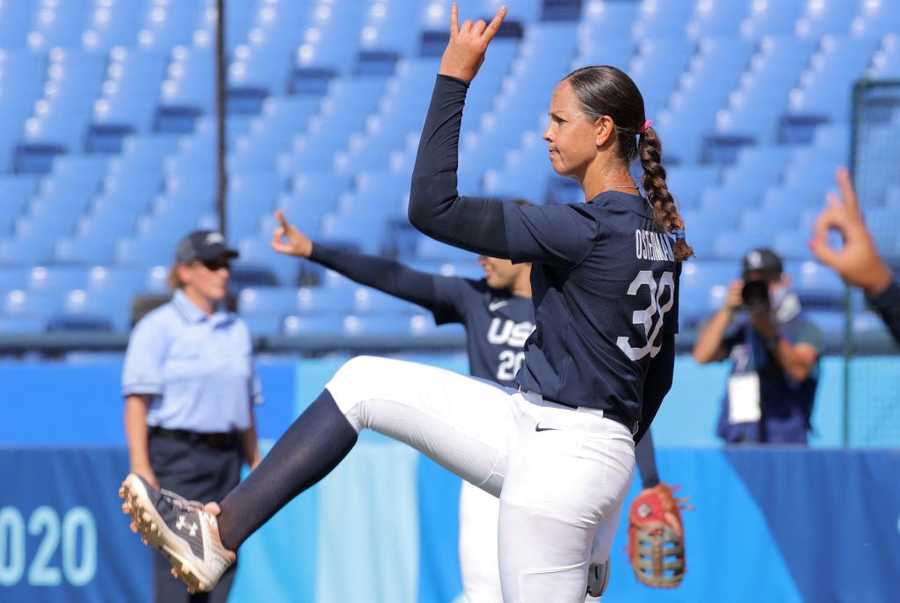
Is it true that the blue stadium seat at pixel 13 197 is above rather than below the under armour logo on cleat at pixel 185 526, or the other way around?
above

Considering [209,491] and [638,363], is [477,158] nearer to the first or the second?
[209,491]

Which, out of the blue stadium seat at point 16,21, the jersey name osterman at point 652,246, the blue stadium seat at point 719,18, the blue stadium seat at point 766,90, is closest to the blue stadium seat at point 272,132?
the blue stadium seat at point 719,18

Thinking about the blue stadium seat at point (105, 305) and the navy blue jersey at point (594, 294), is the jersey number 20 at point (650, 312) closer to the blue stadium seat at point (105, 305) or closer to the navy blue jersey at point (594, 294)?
the navy blue jersey at point (594, 294)

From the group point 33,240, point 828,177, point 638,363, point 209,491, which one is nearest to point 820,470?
point 209,491

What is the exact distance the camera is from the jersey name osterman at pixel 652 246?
11.2ft

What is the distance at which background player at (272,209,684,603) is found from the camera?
15.7 feet

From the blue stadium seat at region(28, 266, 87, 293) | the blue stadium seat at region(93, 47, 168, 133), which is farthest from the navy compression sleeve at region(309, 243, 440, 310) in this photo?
the blue stadium seat at region(93, 47, 168, 133)

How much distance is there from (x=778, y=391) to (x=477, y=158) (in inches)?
274

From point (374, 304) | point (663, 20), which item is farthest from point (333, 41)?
point (374, 304)

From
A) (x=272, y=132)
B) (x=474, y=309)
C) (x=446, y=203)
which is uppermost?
(x=272, y=132)

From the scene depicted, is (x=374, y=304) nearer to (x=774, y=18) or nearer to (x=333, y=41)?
(x=333, y=41)

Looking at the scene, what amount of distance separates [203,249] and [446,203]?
3.12m

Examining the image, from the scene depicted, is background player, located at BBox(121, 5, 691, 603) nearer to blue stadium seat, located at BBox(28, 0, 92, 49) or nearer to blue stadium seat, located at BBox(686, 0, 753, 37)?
blue stadium seat, located at BBox(686, 0, 753, 37)

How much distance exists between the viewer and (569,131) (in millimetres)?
3436
